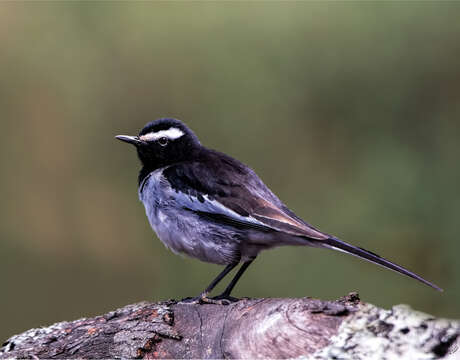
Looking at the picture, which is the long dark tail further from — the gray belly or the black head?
the black head

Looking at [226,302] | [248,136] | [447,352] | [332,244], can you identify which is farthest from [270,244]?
[248,136]

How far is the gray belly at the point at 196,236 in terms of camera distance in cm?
607

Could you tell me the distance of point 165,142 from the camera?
7.11 metres

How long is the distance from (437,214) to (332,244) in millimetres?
2510

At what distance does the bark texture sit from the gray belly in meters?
1.02

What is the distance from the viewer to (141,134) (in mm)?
7176

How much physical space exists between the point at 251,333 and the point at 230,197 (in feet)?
6.66

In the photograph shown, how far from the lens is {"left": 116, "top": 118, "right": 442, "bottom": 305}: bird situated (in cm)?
583

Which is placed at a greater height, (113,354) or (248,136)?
(248,136)

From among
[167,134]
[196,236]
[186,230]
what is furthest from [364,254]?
[167,134]

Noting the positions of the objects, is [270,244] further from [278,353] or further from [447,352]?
[447,352]

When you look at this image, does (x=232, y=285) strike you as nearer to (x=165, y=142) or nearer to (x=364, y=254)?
(x=364, y=254)

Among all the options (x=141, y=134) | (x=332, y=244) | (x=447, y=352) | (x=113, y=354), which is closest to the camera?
(x=447, y=352)

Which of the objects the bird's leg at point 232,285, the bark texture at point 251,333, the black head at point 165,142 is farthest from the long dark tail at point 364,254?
the black head at point 165,142
